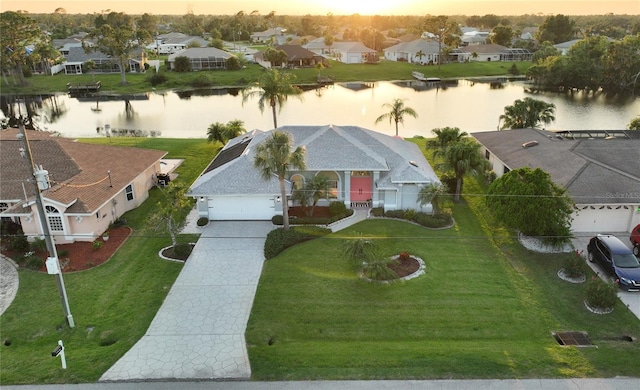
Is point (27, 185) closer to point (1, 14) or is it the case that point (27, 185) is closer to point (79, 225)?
point (79, 225)

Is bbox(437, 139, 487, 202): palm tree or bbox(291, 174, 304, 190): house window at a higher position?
bbox(437, 139, 487, 202): palm tree

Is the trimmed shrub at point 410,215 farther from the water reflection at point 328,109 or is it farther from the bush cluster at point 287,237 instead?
the water reflection at point 328,109

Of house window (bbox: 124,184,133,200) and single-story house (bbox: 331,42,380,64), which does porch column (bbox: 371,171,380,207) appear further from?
single-story house (bbox: 331,42,380,64)

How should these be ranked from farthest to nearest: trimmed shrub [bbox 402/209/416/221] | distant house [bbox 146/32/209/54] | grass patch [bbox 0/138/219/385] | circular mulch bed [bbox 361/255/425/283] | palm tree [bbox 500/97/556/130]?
distant house [bbox 146/32/209/54], palm tree [bbox 500/97/556/130], trimmed shrub [bbox 402/209/416/221], circular mulch bed [bbox 361/255/425/283], grass patch [bbox 0/138/219/385]

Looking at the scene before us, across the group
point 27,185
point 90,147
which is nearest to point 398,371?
point 27,185

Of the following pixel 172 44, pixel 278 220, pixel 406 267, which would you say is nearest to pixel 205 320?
pixel 406 267

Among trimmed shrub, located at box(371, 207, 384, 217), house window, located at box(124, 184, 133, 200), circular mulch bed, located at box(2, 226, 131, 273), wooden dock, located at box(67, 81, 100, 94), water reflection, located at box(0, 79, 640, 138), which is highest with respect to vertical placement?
house window, located at box(124, 184, 133, 200)

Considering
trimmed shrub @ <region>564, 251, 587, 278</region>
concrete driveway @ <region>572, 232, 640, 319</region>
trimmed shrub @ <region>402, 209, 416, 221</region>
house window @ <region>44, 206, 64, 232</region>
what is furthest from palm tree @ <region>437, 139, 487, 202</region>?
house window @ <region>44, 206, 64, 232</region>
